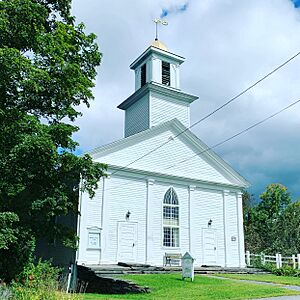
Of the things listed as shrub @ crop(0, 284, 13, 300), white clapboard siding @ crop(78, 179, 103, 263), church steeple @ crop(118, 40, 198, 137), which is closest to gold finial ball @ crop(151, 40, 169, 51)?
church steeple @ crop(118, 40, 198, 137)

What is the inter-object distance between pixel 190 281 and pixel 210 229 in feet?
24.7

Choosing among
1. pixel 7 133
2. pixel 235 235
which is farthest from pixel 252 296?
pixel 235 235

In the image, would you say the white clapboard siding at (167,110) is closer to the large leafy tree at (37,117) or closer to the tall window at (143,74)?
the tall window at (143,74)

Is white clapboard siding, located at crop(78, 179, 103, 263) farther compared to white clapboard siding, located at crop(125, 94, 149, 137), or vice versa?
white clapboard siding, located at crop(125, 94, 149, 137)

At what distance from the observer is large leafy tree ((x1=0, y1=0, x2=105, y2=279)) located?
11.1m

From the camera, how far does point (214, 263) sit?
866 inches

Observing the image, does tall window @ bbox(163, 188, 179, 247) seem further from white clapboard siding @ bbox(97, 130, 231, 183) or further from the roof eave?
the roof eave

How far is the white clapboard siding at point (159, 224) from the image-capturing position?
20405mm

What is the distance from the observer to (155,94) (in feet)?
80.7

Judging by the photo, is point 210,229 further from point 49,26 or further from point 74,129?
point 49,26

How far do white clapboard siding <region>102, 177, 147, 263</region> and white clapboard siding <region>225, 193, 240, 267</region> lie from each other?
216 inches

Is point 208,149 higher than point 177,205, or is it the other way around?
point 208,149

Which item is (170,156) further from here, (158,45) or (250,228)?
(250,228)

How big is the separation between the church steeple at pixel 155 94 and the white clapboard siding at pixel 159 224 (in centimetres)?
439
